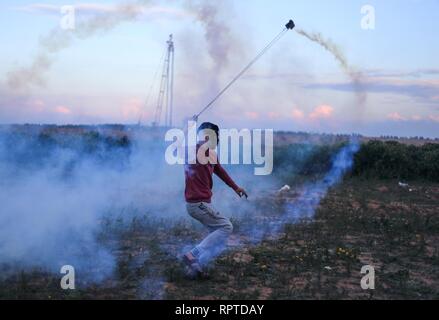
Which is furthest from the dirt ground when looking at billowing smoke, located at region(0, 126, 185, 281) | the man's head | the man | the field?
the man's head

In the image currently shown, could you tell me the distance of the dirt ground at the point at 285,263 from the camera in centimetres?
712

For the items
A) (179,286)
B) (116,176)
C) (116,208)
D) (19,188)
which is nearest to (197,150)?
(179,286)

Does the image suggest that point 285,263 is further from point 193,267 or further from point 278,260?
point 193,267

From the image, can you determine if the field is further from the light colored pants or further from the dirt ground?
the light colored pants

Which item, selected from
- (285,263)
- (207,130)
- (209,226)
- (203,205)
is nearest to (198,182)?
(203,205)

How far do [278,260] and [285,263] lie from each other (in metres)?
0.18

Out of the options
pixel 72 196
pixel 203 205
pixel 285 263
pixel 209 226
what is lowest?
pixel 285 263

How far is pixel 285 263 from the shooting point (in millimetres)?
8812

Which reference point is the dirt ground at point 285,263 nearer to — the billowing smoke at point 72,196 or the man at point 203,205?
the man at point 203,205
